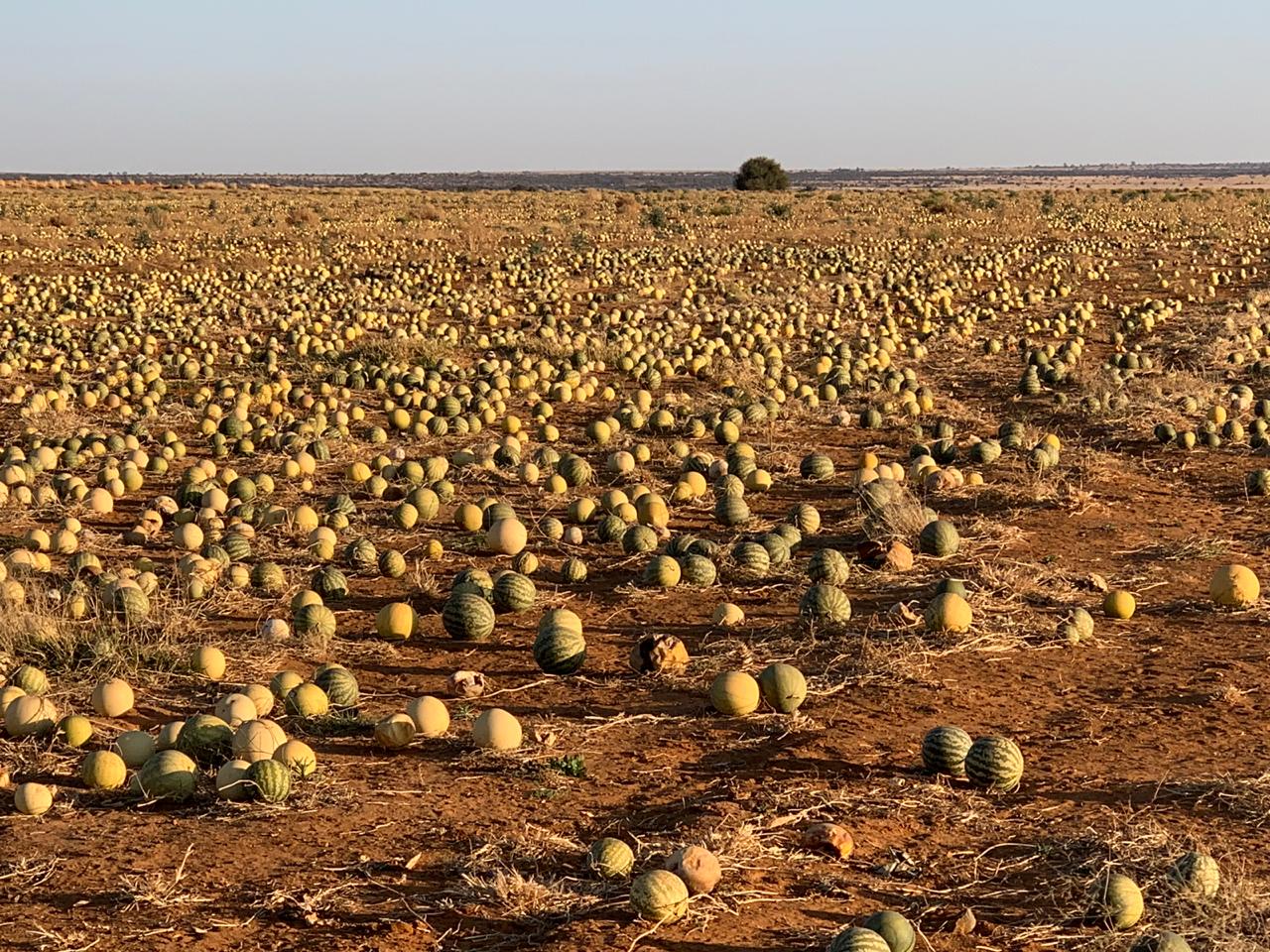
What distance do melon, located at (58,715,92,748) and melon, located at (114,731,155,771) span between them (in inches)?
14.2

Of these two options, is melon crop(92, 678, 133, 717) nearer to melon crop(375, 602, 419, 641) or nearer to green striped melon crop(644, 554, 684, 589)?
melon crop(375, 602, 419, 641)

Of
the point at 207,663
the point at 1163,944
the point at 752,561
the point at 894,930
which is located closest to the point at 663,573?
the point at 752,561

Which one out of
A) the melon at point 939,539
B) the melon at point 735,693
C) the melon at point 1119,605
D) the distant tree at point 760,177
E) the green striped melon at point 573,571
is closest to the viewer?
the melon at point 735,693

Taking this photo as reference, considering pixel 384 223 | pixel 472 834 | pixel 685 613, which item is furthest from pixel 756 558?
pixel 384 223

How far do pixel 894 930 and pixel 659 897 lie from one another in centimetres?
82

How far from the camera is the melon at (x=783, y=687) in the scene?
6.33 m

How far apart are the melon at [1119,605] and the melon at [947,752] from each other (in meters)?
2.48

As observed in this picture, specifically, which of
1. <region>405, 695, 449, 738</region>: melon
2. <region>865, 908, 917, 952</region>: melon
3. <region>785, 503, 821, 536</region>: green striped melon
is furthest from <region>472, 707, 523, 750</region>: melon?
<region>785, 503, 821, 536</region>: green striped melon

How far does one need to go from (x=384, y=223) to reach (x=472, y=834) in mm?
36472

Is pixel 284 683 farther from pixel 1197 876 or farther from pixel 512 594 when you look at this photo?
pixel 1197 876

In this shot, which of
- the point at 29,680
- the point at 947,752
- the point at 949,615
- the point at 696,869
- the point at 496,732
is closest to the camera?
the point at 696,869

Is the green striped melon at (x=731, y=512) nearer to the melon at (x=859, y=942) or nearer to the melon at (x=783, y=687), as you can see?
the melon at (x=783, y=687)

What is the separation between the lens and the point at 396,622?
7602 millimetres

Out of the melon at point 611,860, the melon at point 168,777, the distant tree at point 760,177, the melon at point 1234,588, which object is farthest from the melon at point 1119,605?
the distant tree at point 760,177
